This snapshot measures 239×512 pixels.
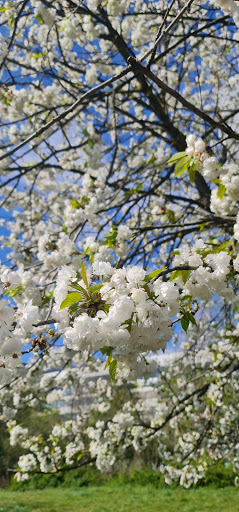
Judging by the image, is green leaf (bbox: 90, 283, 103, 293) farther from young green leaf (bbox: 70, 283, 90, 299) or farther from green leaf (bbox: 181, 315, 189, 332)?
green leaf (bbox: 181, 315, 189, 332)

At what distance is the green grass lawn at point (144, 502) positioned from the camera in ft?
23.4

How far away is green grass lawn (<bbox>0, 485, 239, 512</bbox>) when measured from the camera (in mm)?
7117

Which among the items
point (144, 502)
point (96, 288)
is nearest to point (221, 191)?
point (96, 288)

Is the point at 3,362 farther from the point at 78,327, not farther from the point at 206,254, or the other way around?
the point at 206,254

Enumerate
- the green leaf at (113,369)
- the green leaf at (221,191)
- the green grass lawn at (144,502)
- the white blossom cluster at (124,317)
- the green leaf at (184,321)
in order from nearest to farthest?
the white blossom cluster at (124,317)
the green leaf at (113,369)
the green leaf at (184,321)
the green leaf at (221,191)
the green grass lawn at (144,502)

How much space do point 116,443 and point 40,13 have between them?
16.9 ft

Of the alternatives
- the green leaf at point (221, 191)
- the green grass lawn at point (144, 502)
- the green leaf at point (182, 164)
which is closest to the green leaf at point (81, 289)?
the green leaf at point (182, 164)

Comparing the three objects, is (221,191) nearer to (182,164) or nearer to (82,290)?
(182,164)

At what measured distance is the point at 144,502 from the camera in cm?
852

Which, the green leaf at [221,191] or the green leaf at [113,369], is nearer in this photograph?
the green leaf at [113,369]

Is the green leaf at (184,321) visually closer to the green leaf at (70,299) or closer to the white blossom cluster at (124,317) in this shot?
the white blossom cluster at (124,317)

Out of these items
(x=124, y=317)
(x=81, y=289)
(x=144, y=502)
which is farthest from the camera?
(x=144, y=502)

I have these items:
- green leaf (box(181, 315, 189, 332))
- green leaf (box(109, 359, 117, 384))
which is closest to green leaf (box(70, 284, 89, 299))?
green leaf (box(109, 359, 117, 384))

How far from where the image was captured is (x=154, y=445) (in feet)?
40.8
